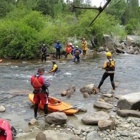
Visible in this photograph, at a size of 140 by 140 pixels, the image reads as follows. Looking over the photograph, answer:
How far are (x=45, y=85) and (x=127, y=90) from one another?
557cm

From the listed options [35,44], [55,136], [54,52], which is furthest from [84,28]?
[55,136]

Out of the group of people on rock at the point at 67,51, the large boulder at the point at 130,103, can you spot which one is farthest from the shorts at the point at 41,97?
the group of people on rock at the point at 67,51

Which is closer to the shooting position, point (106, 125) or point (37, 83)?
point (106, 125)

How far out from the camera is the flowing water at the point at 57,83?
29.5ft

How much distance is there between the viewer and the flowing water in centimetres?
898

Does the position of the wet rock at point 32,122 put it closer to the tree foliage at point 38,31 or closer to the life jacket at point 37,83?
the life jacket at point 37,83

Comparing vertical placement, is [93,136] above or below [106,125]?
below

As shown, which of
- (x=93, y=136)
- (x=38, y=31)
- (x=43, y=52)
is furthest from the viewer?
(x=38, y=31)

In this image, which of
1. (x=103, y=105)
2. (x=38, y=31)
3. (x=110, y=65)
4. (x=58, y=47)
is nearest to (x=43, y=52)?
(x=58, y=47)

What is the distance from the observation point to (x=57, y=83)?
43.8 ft

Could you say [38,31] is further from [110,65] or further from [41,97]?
[41,97]

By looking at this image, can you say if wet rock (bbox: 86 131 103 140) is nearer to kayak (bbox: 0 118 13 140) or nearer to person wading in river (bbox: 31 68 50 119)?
person wading in river (bbox: 31 68 50 119)

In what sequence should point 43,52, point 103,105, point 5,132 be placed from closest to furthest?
point 5,132 < point 103,105 < point 43,52

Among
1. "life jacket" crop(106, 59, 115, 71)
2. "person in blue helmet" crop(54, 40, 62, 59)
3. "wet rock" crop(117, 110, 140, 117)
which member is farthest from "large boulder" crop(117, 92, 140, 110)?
"person in blue helmet" crop(54, 40, 62, 59)
